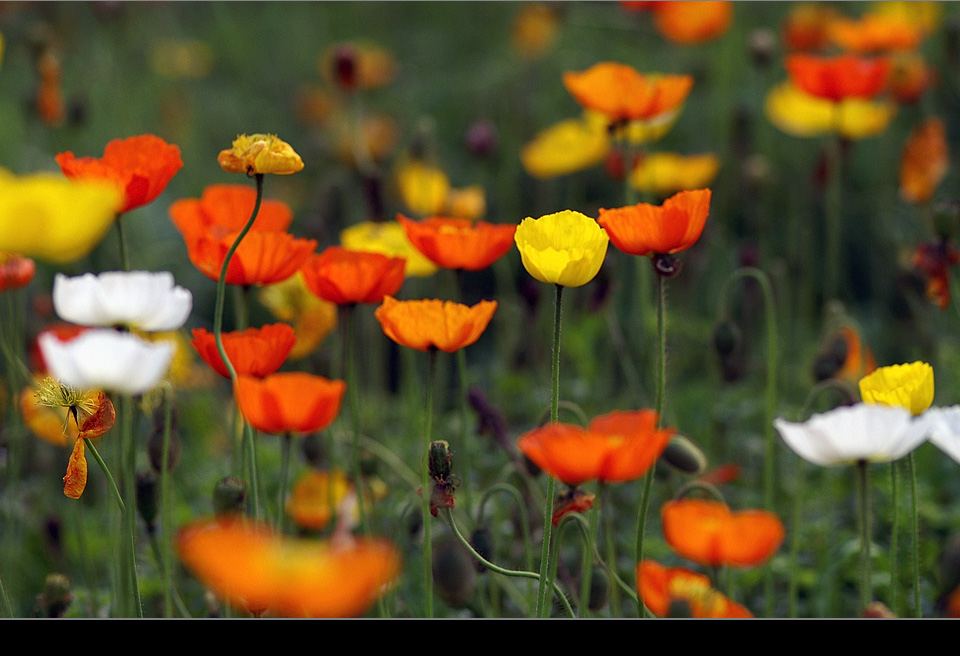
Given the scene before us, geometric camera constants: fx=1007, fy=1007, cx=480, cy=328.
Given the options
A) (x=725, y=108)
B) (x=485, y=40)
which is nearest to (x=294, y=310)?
(x=725, y=108)

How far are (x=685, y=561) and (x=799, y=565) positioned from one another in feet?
Result: 0.49

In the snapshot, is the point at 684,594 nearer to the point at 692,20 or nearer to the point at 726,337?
the point at 726,337

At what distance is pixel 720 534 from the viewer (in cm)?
64

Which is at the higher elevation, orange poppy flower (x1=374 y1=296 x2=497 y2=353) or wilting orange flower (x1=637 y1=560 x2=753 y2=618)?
orange poppy flower (x1=374 y1=296 x2=497 y2=353)

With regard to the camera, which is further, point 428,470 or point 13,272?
point 13,272

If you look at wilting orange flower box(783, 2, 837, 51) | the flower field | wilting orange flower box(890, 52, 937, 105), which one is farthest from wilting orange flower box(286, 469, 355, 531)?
wilting orange flower box(783, 2, 837, 51)

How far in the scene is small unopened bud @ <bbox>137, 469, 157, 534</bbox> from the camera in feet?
3.24

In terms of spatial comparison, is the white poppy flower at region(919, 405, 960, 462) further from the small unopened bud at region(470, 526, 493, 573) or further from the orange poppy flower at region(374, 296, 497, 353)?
the small unopened bud at region(470, 526, 493, 573)

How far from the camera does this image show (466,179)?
2.82 metres

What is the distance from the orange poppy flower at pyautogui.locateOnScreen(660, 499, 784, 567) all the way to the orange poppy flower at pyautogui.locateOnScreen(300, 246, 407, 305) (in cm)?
35

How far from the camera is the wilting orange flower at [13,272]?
97 cm

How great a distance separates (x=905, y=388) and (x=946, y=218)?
0.49 metres

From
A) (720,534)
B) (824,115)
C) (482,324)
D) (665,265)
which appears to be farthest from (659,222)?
(824,115)
